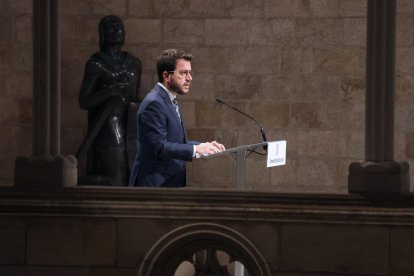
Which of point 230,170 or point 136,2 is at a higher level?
point 136,2

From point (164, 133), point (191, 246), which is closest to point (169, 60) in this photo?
point (164, 133)

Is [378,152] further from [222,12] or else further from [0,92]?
[0,92]

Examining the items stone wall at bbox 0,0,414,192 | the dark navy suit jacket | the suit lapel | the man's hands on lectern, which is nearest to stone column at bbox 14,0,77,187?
the dark navy suit jacket

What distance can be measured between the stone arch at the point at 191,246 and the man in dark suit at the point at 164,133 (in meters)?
0.36

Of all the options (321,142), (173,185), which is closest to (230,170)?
(321,142)

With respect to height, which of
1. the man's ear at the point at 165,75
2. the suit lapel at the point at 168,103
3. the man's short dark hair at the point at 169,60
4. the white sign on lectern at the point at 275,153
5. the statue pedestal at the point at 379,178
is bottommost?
the statue pedestal at the point at 379,178

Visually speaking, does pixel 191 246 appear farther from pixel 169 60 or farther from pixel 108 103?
pixel 108 103

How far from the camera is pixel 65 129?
9.17 metres

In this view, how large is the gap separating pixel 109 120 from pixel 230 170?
3.94ft

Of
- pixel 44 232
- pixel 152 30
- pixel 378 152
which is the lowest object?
pixel 44 232

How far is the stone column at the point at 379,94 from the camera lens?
5242 mm

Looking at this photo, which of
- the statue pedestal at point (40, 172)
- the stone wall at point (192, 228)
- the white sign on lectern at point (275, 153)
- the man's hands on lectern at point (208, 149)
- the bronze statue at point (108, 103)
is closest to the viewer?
Answer: the stone wall at point (192, 228)

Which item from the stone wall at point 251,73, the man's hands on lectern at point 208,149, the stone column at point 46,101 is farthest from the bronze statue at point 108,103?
the man's hands on lectern at point 208,149

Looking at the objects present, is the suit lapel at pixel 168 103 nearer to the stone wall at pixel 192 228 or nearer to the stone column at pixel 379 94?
the stone wall at pixel 192 228
